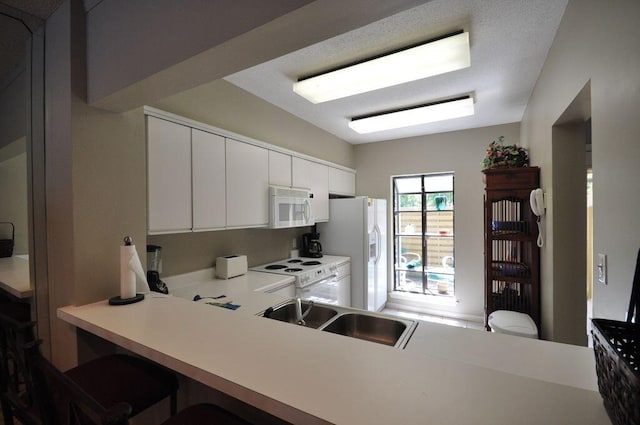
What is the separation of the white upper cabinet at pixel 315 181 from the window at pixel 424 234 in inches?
57.9

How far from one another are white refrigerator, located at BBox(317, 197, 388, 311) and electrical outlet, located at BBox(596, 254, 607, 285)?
2508 millimetres

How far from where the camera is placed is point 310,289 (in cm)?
283

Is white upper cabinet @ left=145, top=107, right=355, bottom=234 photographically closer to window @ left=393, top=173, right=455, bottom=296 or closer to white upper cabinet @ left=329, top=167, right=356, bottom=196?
white upper cabinet @ left=329, top=167, right=356, bottom=196

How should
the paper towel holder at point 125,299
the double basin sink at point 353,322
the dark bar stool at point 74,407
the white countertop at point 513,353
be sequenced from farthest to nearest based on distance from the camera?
the double basin sink at point 353,322
the paper towel holder at point 125,299
the white countertop at point 513,353
the dark bar stool at point 74,407

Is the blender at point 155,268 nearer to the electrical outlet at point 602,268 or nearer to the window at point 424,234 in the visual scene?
the electrical outlet at point 602,268

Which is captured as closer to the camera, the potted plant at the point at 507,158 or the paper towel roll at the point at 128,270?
the paper towel roll at the point at 128,270

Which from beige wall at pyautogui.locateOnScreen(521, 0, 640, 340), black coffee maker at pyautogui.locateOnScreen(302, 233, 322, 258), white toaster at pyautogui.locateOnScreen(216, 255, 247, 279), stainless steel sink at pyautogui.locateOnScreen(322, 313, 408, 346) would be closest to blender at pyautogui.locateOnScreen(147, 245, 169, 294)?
white toaster at pyautogui.locateOnScreen(216, 255, 247, 279)

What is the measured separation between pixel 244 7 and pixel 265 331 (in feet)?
3.79

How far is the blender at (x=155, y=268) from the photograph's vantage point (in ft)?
6.21

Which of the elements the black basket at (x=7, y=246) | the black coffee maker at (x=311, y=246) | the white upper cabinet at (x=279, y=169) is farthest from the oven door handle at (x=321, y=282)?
the black basket at (x=7, y=246)

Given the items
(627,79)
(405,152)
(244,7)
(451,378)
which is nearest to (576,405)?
(451,378)

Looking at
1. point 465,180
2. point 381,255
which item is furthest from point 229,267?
point 465,180

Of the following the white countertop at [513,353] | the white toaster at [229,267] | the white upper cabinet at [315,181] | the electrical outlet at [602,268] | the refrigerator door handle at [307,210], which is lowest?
the white countertop at [513,353]

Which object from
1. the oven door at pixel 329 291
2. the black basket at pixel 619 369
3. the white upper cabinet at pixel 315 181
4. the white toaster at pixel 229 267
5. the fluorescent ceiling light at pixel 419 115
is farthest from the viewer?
the white upper cabinet at pixel 315 181
